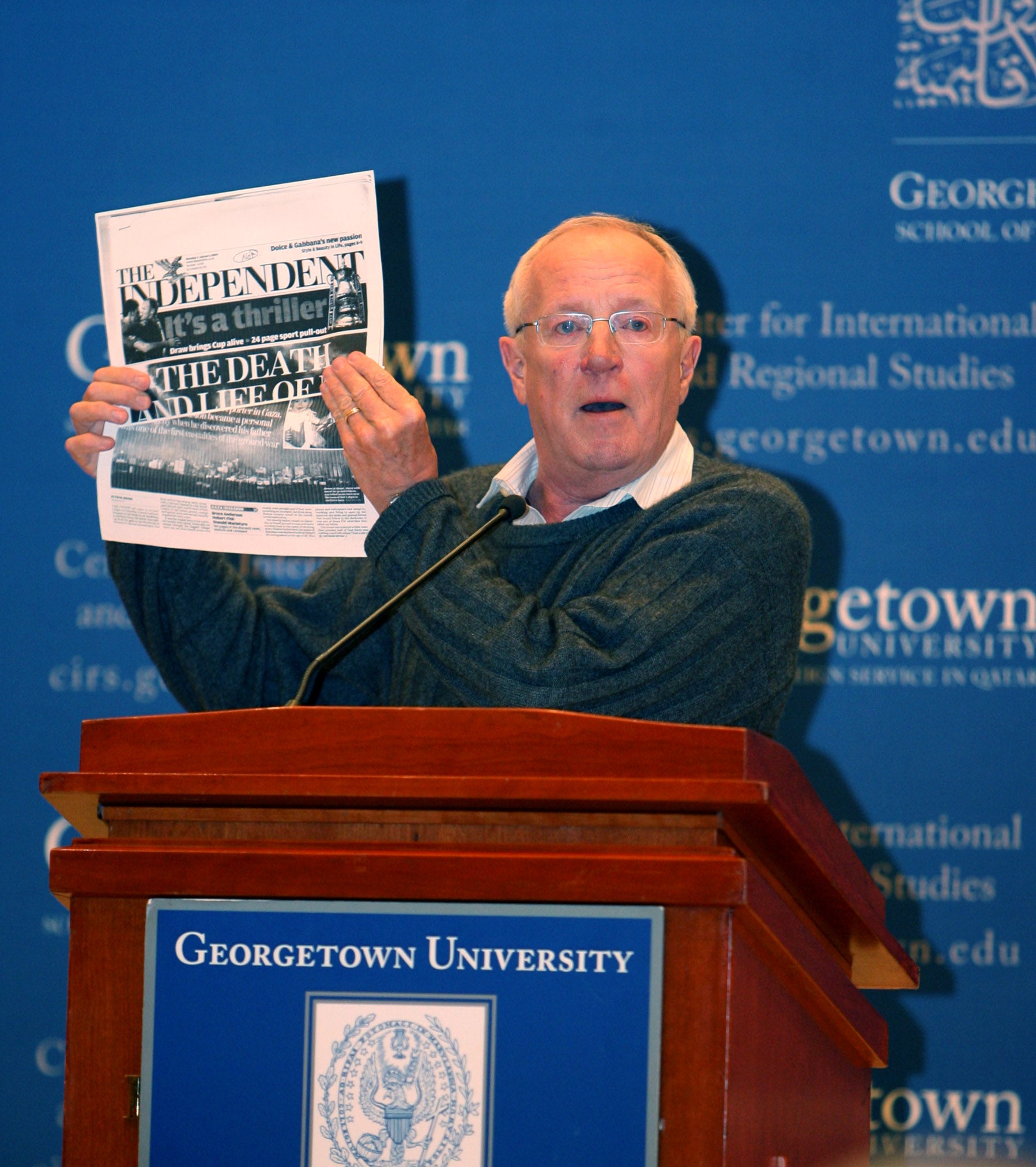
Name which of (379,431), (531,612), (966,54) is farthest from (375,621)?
(966,54)

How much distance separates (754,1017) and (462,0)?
7.58ft

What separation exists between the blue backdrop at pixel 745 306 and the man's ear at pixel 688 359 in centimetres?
62

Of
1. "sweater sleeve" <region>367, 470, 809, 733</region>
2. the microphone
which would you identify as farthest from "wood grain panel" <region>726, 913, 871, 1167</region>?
the microphone

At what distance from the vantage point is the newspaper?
162 cm

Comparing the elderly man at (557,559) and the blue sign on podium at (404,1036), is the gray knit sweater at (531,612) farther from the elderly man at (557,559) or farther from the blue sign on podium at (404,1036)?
the blue sign on podium at (404,1036)

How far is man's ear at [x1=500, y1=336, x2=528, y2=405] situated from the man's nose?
16cm

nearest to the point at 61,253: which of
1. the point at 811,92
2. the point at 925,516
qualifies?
the point at 811,92

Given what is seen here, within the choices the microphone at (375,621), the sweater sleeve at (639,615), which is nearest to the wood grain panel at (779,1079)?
the sweater sleeve at (639,615)

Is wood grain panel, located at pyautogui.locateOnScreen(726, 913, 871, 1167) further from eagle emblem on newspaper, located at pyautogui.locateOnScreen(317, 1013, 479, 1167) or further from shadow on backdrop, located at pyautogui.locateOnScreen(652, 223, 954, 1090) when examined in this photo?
shadow on backdrop, located at pyautogui.locateOnScreen(652, 223, 954, 1090)

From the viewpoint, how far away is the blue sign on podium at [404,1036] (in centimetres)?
99

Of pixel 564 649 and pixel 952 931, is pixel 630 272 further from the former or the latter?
pixel 952 931

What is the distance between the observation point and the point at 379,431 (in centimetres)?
162

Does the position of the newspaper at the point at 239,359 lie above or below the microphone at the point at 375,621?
above

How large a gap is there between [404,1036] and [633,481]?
1056 mm
